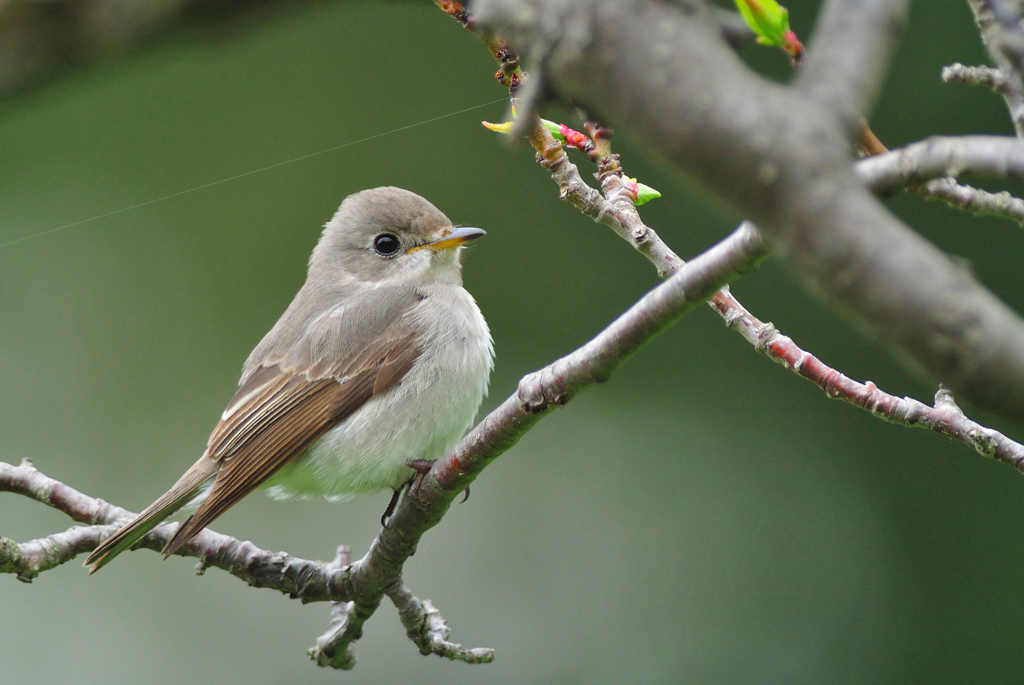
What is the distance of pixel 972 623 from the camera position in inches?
178

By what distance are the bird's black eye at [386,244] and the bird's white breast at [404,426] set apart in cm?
57

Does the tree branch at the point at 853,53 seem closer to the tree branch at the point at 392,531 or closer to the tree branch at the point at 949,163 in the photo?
the tree branch at the point at 949,163

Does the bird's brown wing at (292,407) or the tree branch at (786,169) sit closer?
the tree branch at (786,169)

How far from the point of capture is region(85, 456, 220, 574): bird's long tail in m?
2.61

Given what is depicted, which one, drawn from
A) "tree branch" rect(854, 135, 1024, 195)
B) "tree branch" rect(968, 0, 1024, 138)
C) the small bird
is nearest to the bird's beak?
the small bird

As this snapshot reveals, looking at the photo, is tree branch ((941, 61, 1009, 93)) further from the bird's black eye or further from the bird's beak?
the bird's black eye

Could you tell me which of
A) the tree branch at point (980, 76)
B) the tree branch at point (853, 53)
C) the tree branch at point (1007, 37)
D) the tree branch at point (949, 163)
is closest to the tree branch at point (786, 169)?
the tree branch at point (853, 53)

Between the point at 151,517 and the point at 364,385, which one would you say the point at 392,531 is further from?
the point at 364,385

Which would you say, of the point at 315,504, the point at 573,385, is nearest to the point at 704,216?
the point at 315,504

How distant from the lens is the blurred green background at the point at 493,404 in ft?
15.9

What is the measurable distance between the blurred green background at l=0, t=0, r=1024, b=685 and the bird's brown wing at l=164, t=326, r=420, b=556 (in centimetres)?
211

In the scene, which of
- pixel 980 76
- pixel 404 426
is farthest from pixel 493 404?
pixel 980 76

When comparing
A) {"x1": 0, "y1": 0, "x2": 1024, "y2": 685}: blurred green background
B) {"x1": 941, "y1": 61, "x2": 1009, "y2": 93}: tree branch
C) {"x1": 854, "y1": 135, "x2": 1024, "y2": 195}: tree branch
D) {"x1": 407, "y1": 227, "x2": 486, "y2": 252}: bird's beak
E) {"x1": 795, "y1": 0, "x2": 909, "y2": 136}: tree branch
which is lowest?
{"x1": 0, "y1": 0, "x2": 1024, "y2": 685}: blurred green background

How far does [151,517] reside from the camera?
2.71 m
